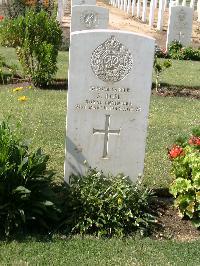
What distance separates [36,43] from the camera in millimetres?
10555

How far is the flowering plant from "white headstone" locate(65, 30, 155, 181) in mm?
391

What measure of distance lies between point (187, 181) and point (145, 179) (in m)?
1.09

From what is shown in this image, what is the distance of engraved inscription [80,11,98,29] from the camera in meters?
14.0

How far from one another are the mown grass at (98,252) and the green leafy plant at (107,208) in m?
0.14

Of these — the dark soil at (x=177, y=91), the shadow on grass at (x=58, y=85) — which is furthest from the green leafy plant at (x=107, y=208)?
the dark soil at (x=177, y=91)

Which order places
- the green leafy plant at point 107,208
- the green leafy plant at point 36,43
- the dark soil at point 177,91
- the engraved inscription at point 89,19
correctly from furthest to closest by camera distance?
the engraved inscription at point 89,19 < the dark soil at point 177,91 < the green leafy plant at point 36,43 < the green leafy plant at point 107,208

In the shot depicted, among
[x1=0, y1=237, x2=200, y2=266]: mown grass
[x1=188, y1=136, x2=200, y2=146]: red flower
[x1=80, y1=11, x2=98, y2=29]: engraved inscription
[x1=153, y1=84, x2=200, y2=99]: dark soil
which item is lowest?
Answer: [x1=0, y1=237, x2=200, y2=266]: mown grass

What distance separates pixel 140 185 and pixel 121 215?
0.57 m

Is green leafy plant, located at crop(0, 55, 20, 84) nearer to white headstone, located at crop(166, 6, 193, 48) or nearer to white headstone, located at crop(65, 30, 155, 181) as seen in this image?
white headstone, located at crop(65, 30, 155, 181)

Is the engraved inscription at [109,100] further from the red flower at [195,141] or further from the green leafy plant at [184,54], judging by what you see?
the green leafy plant at [184,54]

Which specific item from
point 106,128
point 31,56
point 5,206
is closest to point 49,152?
point 106,128

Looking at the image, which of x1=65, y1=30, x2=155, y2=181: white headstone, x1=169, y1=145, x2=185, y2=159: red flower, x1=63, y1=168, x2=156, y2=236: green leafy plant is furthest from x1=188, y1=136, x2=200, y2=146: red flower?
x1=63, y1=168, x2=156, y2=236: green leafy plant

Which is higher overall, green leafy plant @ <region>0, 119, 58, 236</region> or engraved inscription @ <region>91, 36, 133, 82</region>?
engraved inscription @ <region>91, 36, 133, 82</region>

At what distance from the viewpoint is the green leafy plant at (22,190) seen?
15.2ft
